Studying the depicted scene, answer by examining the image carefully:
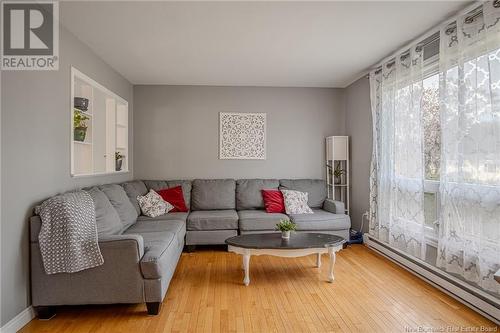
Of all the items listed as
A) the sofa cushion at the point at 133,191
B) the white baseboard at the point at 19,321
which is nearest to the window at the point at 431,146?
the sofa cushion at the point at 133,191

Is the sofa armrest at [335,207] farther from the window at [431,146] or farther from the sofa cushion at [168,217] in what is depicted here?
the sofa cushion at [168,217]

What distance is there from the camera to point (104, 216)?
9.82 ft

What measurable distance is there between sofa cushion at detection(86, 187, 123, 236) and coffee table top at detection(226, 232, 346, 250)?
1.12 m

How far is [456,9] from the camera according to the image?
265 centimetres

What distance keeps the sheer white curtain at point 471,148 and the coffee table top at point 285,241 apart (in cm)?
102

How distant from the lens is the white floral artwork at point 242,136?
529 cm

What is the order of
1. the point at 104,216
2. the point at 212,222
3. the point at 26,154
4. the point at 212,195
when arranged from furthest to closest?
the point at 212,195
the point at 212,222
the point at 104,216
the point at 26,154

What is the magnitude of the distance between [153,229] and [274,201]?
1912mm

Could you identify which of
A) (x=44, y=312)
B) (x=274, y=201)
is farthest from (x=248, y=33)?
Answer: (x=44, y=312)

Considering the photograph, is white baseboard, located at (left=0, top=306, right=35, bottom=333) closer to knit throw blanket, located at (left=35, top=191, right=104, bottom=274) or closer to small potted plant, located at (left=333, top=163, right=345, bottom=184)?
knit throw blanket, located at (left=35, top=191, right=104, bottom=274)

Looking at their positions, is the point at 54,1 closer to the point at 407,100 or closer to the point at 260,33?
the point at 260,33

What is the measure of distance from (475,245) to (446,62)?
1585 millimetres

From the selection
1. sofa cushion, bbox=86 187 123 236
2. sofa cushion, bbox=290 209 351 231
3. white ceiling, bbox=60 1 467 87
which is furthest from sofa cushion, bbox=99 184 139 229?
sofa cushion, bbox=290 209 351 231

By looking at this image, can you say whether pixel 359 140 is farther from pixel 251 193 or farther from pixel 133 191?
pixel 133 191
